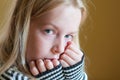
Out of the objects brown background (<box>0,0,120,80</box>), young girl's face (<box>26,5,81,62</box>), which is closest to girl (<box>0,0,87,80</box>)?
young girl's face (<box>26,5,81,62</box>)

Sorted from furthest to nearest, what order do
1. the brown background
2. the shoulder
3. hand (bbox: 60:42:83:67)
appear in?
the brown background → hand (bbox: 60:42:83:67) → the shoulder

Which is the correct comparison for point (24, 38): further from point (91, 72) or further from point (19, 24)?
point (91, 72)

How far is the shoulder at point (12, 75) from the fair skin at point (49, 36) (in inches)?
1.4

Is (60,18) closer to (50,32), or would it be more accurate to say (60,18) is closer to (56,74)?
(50,32)

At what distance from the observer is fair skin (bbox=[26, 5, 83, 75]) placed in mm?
755

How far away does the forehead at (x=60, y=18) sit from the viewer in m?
0.75

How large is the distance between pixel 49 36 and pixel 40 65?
0.08 meters

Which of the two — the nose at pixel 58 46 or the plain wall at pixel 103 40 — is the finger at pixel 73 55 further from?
the plain wall at pixel 103 40

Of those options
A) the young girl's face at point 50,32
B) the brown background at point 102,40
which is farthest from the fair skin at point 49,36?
the brown background at point 102,40

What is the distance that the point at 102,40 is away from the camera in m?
1.60

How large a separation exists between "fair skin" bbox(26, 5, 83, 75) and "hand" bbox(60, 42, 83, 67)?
0.14 ft

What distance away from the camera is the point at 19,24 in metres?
0.78

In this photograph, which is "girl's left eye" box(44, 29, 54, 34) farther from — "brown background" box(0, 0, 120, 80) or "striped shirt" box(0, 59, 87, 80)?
"brown background" box(0, 0, 120, 80)

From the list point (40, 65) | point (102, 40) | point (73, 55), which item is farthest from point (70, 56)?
point (102, 40)
